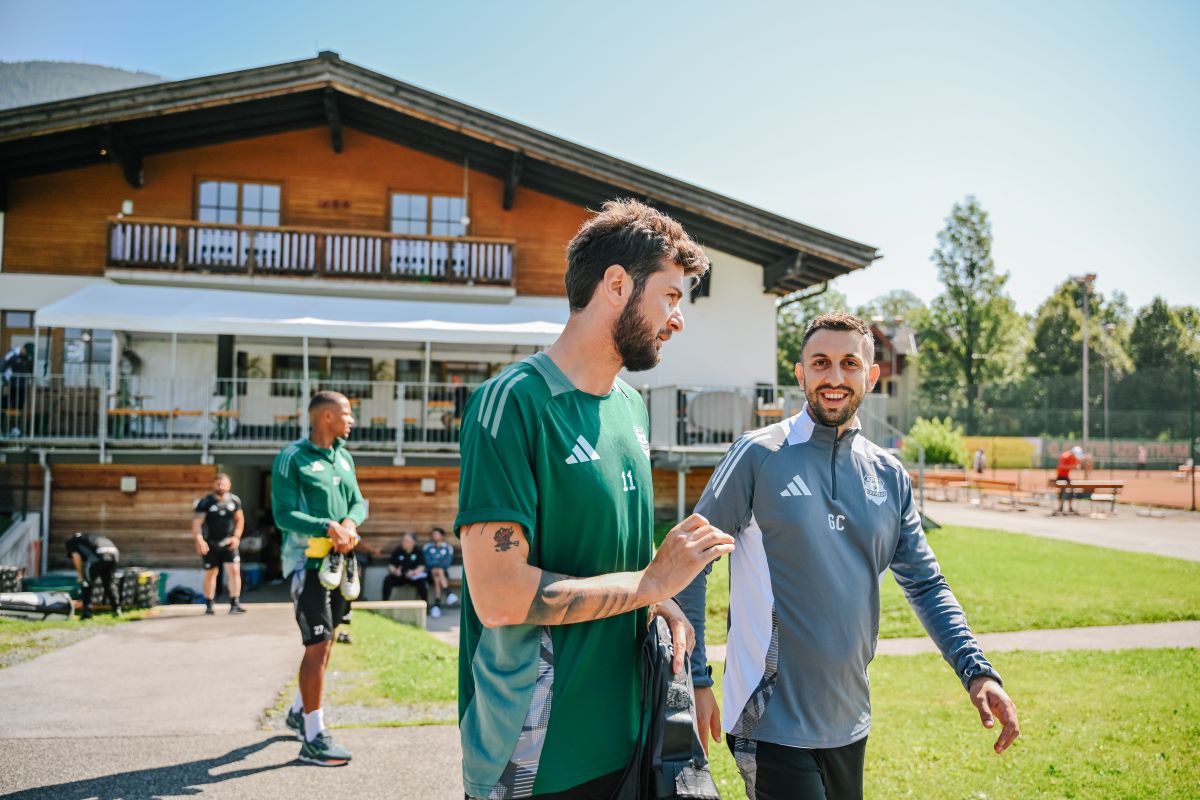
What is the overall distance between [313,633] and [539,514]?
3572mm

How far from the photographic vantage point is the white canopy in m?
Result: 14.2

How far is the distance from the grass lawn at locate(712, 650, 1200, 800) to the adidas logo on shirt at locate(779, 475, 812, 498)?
7.73 feet

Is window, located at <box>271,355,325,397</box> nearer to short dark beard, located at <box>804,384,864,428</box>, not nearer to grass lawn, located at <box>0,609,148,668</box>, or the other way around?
grass lawn, located at <box>0,609,148,668</box>

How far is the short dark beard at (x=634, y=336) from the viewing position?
1.95 meters

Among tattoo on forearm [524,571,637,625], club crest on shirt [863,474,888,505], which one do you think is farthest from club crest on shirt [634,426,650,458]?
club crest on shirt [863,474,888,505]

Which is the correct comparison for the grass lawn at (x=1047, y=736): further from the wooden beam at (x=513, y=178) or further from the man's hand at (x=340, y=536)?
the wooden beam at (x=513, y=178)

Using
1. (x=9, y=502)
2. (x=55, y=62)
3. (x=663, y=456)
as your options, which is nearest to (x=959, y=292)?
(x=663, y=456)

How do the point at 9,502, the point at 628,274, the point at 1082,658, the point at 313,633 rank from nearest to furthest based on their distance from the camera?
the point at 628,274
the point at 313,633
the point at 1082,658
the point at 9,502

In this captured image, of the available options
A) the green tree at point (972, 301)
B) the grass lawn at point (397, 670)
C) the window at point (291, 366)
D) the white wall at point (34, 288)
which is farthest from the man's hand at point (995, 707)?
the green tree at point (972, 301)

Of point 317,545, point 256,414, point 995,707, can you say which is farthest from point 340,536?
point 256,414

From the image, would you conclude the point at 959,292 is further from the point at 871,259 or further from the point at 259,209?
the point at 259,209

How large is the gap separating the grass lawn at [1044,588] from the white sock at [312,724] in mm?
5563

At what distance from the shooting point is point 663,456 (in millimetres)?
15852

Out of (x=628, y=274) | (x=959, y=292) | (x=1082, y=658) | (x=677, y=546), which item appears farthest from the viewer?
(x=959, y=292)
